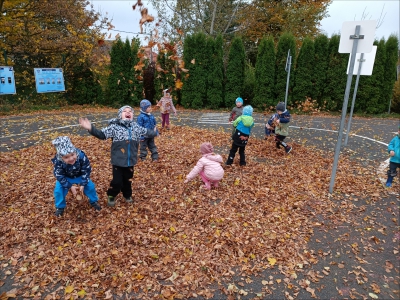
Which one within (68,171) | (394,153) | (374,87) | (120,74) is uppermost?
(374,87)

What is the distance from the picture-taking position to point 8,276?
358cm

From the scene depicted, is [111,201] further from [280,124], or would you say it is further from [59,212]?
[280,124]

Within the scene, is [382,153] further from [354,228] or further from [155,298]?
[155,298]

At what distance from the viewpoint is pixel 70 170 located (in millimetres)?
4410

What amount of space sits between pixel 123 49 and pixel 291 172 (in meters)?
14.7

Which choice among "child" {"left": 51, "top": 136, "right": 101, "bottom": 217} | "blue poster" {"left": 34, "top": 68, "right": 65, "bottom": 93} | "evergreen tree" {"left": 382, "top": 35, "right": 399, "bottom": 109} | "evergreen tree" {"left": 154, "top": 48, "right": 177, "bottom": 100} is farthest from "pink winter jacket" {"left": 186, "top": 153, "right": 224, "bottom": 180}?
"evergreen tree" {"left": 382, "top": 35, "right": 399, "bottom": 109}

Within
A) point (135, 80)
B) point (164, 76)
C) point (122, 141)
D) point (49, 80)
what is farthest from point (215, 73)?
point (122, 141)

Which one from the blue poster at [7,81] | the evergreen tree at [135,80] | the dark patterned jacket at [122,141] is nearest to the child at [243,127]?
the dark patterned jacket at [122,141]

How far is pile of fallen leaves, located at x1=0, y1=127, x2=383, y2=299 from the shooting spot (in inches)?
140

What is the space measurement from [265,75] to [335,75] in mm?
4027

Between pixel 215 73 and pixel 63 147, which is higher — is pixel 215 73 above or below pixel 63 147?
above

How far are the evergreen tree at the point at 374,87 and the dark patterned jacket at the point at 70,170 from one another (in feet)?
56.3

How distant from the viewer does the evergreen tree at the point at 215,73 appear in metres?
18.2

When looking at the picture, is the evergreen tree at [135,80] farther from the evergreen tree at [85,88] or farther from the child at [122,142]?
the child at [122,142]
